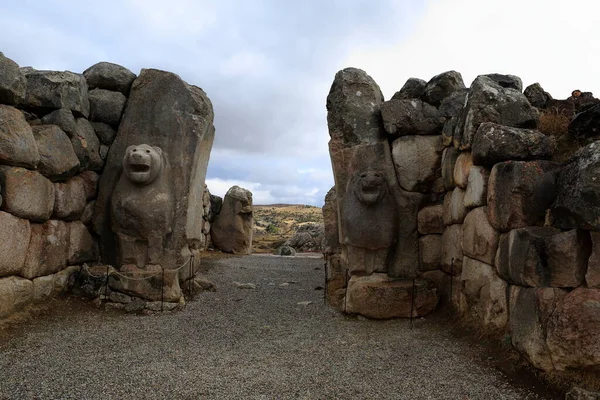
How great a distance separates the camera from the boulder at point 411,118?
6070 mm

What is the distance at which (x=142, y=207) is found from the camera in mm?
6418

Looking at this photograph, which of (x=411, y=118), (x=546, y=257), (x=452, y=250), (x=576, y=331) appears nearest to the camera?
(x=576, y=331)

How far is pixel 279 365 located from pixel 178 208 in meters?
3.32

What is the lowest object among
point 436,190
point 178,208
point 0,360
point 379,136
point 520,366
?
point 0,360

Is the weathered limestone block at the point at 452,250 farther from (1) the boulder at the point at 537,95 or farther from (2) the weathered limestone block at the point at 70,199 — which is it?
(2) the weathered limestone block at the point at 70,199

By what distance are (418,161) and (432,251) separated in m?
1.20

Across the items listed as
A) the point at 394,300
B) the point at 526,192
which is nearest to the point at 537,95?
the point at 526,192

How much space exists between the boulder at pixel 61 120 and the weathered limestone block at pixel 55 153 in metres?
0.12

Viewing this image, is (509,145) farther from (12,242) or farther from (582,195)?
(12,242)

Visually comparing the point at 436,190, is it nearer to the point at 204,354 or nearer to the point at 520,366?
the point at 520,366

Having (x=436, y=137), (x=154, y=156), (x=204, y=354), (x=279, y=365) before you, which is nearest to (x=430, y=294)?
(x=436, y=137)

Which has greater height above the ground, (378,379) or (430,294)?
(430,294)

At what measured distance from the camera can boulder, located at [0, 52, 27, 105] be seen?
5090 millimetres

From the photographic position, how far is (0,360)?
407 centimetres
